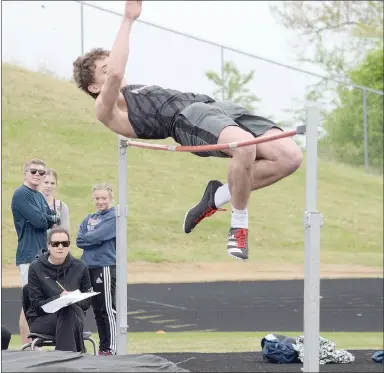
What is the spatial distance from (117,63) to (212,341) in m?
6.01

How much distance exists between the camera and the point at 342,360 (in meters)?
8.22

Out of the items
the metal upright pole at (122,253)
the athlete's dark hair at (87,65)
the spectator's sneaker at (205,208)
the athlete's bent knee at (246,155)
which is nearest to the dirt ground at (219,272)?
the metal upright pole at (122,253)

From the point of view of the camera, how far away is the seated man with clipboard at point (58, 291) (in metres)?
6.80

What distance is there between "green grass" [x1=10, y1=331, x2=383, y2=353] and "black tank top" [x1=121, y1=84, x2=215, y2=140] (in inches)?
178

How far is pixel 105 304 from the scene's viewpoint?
814 centimetres

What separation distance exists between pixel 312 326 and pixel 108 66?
1.58m

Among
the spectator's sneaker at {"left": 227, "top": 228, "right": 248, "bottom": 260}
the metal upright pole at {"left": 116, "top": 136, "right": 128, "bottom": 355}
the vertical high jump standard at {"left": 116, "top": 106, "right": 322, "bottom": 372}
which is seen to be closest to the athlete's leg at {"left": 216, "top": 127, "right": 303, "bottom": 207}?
the spectator's sneaker at {"left": 227, "top": 228, "right": 248, "bottom": 260}

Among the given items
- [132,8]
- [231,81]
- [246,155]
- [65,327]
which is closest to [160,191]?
[231,81]

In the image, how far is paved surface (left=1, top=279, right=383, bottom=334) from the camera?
12328 millimetres

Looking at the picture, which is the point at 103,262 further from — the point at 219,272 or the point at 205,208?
the point at 219,272

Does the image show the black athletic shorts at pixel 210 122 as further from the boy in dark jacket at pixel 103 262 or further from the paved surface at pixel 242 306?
the paved surface at pixel 242 306

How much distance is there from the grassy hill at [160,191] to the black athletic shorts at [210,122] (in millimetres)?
16202

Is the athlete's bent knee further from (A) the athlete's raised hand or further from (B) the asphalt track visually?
(B) the asphalt track

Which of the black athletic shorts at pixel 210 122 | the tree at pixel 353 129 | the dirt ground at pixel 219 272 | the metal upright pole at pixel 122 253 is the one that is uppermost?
the tree at pixel 353 129
